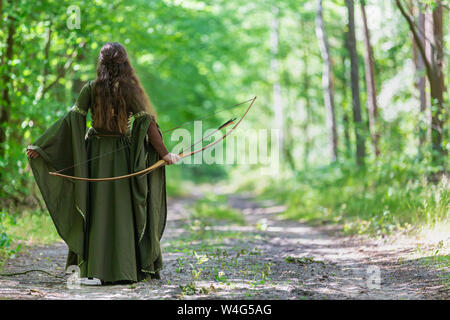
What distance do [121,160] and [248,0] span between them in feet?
57.8

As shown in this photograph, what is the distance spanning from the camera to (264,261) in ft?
20.0

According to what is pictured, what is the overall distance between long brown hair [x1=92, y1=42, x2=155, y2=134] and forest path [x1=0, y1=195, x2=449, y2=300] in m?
1.55

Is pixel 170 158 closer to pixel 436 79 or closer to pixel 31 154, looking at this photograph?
pixel 31 154

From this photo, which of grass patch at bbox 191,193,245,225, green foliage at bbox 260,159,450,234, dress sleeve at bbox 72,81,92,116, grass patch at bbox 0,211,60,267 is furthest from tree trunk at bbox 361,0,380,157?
dress sleeve at bbox 72,81,92,116

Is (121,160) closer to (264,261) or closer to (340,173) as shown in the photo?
(264,261)

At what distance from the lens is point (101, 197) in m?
5.02

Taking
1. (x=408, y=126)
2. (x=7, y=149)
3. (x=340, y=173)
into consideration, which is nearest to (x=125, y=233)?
(x=7, y=149)

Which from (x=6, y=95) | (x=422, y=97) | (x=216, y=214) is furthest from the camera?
(x=216, y=214)

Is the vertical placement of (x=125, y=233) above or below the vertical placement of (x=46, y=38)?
below

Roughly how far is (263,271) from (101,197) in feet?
5.78

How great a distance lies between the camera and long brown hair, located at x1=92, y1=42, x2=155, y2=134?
4992 millimetres

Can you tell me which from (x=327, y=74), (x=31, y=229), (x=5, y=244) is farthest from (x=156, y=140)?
(x=327, y=74)

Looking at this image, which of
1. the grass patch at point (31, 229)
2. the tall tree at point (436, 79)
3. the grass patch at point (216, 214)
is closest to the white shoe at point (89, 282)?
the grass patch at point (31, 229)

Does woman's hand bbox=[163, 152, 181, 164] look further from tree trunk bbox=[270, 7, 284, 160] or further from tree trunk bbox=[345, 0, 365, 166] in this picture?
tree trunk bbox=[270, 7, 284, 160]
